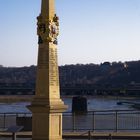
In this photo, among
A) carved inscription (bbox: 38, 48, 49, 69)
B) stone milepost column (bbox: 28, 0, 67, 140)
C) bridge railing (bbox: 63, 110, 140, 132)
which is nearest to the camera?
stone milepost column (bbox: 28, 0, 67, 140)

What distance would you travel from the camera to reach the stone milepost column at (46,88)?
11500 mm

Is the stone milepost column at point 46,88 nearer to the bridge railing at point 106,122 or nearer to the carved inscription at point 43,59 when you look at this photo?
the carved inscription at point 43,59

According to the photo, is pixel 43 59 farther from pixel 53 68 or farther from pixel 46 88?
pixel 46 88

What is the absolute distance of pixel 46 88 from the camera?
37.9 ft

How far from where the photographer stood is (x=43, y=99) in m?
11.6

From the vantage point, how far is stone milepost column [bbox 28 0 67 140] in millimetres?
11500

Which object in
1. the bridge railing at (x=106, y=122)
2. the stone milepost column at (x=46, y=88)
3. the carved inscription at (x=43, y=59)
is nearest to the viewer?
the stone milepost column at (x=46, y=88)

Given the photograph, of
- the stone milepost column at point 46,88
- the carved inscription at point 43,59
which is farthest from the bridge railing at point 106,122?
the carved inscription at point 43,59

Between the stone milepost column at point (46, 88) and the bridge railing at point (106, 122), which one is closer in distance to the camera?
the stone milepost column at point (46, 88)

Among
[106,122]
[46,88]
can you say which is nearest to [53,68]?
[46,88]

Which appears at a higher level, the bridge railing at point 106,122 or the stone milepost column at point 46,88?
the stone milepost column at point 46,88

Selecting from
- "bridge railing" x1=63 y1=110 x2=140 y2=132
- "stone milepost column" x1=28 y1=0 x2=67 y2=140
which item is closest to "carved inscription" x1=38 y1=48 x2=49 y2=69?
"stone milepost column" x1=28 y1=0 x2=67 y2=140

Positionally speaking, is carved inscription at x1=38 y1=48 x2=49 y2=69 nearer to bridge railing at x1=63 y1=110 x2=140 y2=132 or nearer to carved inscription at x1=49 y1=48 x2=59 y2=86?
carved inscription at x1=49 y1=48 x2=59 y2=86

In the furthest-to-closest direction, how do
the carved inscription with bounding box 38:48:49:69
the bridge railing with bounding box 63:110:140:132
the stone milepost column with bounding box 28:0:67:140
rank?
the bridge railing with bounding box 63:110:140:132 < the carved inscription with bounding box 38:48:49:69 < the stone milepost column with bounding box 28:0:67:140
